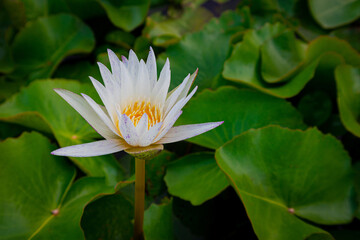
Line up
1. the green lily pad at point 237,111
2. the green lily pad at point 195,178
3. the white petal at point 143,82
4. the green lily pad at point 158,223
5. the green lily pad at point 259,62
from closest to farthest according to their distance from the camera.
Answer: the white petal at point 143,82, the green lily pad at point 158,223, the green lily pad at point 195,178, the green lily pad at point 237,111, the green lily pad at point 259,62

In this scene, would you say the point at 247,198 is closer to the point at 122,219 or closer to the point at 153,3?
the point at 122,219

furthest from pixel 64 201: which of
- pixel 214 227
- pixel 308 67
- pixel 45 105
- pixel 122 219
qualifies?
pixel 308 67

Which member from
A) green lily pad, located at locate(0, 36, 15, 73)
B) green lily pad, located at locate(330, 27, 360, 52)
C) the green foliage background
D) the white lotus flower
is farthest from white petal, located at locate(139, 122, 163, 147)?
green lily pad, located at locate(330, 27, 360, 52)

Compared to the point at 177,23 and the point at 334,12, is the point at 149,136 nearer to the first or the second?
the point at 177,23

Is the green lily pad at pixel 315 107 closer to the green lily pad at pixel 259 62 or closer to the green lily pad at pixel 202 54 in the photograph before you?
the green lily pad at pixel 259 62

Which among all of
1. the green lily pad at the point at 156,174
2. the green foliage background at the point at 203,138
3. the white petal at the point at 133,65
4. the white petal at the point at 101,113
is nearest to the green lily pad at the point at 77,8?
the green foliage background at the point at 203,138

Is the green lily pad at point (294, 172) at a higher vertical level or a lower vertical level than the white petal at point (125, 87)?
lower

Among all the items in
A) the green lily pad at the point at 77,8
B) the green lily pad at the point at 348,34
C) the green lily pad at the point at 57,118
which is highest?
the green lily pad at the point at 77,8

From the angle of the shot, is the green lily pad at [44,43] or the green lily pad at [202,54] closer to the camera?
the green lily pad at [202,54]
